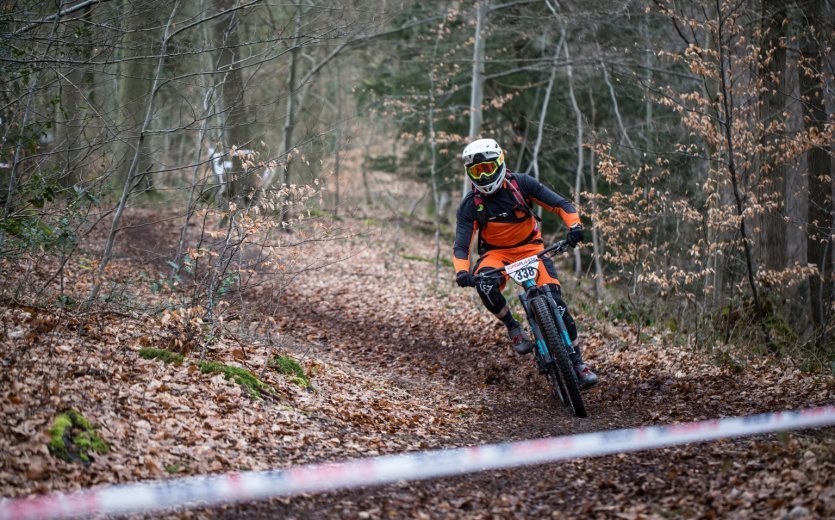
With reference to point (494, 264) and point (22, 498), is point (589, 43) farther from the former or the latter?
point (22, 498)

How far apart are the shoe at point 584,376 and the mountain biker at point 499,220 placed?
2.53 feet

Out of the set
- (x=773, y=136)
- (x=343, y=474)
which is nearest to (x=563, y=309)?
(x=343, y=474)

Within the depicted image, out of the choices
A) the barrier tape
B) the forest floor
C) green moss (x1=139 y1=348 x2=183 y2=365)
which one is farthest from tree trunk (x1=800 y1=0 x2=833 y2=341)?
green moss (x1=139 y1=348 x2=183 y2=365)

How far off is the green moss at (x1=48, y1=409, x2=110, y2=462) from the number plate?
168 inches

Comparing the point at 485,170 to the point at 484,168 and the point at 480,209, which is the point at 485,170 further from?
the point at 480,209

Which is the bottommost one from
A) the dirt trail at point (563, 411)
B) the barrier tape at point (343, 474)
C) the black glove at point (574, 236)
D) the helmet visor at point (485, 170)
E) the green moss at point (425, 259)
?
the green moss at point (425, 259)

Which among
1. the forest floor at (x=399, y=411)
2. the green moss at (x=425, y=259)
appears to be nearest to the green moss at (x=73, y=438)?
the forest floor at (x=399, y=411)

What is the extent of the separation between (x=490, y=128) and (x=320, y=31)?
14.6 metres

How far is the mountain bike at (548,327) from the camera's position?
24.3 ft

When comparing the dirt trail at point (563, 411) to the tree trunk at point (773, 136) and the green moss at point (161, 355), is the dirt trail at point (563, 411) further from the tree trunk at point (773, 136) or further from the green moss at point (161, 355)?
the tree trunk at point (773, 136)

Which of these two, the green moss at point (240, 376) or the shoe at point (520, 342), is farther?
the shoe at point (520, 342)

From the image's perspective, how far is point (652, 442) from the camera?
17.2 ft

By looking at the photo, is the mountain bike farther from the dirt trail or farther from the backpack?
the backpack

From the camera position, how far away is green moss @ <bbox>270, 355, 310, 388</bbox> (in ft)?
25.6
